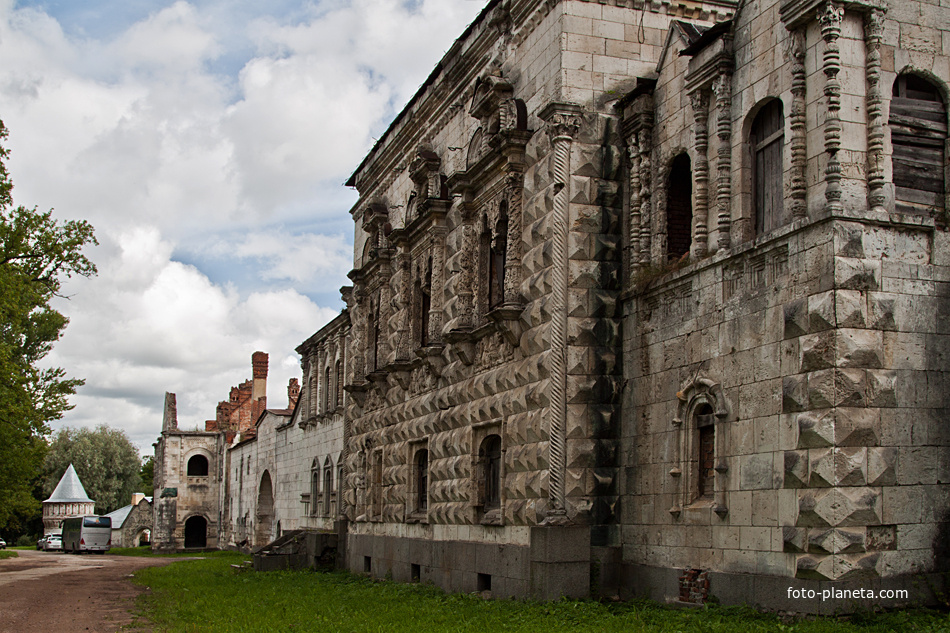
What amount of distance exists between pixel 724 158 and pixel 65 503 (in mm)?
63993

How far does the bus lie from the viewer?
181 ft

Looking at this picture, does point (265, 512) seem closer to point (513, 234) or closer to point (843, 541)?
point (513, 234)

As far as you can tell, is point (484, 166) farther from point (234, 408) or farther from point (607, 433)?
point (234, 408)

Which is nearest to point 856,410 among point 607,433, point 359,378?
point 607,433

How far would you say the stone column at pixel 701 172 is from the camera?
542 inches

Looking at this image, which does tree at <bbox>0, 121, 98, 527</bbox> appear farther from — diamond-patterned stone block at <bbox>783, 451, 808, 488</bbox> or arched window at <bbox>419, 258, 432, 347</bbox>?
diamond-patterned stone block at <bbox>783, 451, 808, 488</bbox>

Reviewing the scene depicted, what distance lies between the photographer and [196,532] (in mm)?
60469

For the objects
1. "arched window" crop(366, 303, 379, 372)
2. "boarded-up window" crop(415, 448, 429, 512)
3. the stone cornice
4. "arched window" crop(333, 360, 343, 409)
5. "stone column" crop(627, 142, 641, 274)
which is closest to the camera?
the stone cornice

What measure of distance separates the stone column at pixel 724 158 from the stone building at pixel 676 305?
38 millimetres

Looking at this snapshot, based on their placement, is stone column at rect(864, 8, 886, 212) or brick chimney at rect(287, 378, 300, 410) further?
brick chimney at rect(287, 378, 300, 410)

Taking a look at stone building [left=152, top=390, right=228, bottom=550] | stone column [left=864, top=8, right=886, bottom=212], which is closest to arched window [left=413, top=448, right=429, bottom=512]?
stone column [left=864, top=8, right=886, bottom=212]

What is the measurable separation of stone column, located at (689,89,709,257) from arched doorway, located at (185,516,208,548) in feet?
166

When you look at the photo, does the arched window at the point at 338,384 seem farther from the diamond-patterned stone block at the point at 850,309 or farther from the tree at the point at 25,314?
the diamond-patterned stone block at the point at 850,309

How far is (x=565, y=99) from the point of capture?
16.1 m
